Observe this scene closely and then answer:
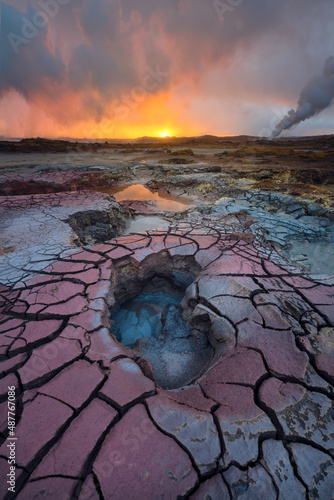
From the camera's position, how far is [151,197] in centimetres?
827

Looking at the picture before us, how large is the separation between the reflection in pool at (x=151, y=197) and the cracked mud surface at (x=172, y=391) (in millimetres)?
4529

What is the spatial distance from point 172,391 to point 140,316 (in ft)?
3.80

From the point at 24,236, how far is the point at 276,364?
3655 mm

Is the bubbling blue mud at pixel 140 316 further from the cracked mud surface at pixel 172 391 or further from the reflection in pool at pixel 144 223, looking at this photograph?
the reflection in pool at pixel 144 223

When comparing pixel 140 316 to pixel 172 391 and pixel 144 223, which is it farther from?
pixel 144 223

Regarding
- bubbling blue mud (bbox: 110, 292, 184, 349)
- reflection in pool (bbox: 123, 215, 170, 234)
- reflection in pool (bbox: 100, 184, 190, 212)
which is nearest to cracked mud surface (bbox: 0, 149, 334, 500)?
bubbling blue mud (bbox: 110, 292, 184, 349)

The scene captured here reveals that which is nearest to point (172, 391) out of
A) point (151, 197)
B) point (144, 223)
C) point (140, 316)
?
point (140, 316)

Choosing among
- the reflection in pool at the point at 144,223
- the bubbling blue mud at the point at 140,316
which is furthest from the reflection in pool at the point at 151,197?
the bubbling blue mud at the point at 140,316

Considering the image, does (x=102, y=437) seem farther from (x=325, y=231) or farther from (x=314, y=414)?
(x=325, y=231)

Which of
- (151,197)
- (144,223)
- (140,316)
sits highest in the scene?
(151,197)

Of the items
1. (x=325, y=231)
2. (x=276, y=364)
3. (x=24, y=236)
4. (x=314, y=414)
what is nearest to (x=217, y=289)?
(x=276, y=364)

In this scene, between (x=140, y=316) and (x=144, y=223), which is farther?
(x=144, y=223)

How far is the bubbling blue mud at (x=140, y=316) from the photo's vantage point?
2320 millimetres

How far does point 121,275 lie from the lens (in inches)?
104
